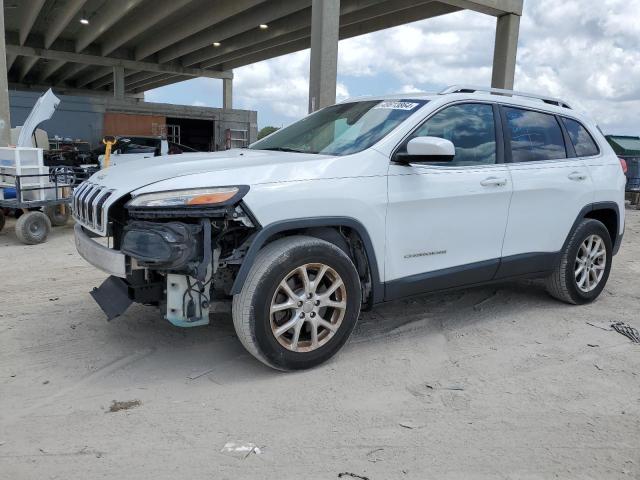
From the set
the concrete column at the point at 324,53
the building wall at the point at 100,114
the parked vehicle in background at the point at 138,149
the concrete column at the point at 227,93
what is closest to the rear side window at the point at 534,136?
the concrete column at the point at 324,53

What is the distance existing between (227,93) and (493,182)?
3363 centimetres

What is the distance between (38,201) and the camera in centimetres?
828

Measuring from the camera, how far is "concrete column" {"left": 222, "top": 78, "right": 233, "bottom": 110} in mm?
35375

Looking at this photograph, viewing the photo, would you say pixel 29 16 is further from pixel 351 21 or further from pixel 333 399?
pixel 333 399

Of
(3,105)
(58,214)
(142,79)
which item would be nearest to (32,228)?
(58,214)

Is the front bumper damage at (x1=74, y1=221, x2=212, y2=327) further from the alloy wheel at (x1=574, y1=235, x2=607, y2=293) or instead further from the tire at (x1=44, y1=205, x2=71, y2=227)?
the tire at (x1=44, y1=205, x2=71, y2=227)

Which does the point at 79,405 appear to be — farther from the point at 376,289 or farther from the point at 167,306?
the point at 376,289

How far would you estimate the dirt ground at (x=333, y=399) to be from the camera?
8.35ft

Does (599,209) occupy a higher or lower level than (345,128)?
lower

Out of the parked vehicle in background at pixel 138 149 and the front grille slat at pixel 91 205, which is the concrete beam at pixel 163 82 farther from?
the front grille slat at pixel 91 205

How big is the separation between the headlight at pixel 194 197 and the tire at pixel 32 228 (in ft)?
18.5

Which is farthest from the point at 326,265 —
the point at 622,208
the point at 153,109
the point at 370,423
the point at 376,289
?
the point at 153,109

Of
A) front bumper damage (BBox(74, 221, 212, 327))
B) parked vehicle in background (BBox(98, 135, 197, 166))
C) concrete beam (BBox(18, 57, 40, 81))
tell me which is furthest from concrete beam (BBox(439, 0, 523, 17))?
concrete beam (BBox(18, 57, 40, 81))

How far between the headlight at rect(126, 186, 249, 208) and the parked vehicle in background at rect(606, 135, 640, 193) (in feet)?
50.8
